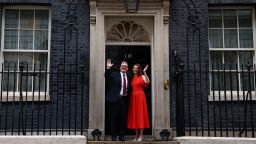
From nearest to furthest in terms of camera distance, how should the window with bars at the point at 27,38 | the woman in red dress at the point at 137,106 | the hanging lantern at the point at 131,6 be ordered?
the woman in red dress at the point at 137,106
the hanging lantern at the point at 131,6
the window with bars at the point at 27,38

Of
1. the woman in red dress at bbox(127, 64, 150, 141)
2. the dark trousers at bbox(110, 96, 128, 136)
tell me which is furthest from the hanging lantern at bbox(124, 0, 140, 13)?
the dark trousers at bbox(110, 96, 128, 136)

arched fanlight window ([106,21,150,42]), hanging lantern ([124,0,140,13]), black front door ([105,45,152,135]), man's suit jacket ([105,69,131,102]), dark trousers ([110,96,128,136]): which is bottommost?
dark trousers ([110,96,128,136])

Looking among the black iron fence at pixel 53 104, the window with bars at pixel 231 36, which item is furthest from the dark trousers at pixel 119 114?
the window with bars at pixel 231 36

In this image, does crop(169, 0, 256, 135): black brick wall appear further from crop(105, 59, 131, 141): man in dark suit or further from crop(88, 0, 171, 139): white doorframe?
crop(105, 59, 131, 141): man in dark suit

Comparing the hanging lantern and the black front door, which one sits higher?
the hanging lantern

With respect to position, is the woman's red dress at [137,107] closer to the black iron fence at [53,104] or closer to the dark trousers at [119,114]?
the dark trousers at [119,114]

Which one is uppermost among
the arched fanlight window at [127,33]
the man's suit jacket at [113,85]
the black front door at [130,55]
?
the arched fanlight window at [127,33]

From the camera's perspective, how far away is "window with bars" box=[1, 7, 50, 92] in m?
11.4

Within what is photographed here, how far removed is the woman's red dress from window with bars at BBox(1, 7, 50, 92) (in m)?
2.69

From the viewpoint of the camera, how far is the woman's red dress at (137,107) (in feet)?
32.5

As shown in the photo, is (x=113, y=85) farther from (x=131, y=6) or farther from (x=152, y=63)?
(x=131, y=6)

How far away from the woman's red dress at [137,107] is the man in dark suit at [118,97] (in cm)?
15

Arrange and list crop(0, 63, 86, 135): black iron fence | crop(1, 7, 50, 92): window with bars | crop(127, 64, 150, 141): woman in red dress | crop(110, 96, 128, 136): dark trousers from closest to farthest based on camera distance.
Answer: crop(110, 96, 128, 136): dark trousers
crop(127, 64, 150, 141): woman in red dress
crop(0, 63, 86, 135): black iron fence
crop(1, 7, 50, 92): window with bars

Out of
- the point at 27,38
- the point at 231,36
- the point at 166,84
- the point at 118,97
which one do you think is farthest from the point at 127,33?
the point at 231,36
